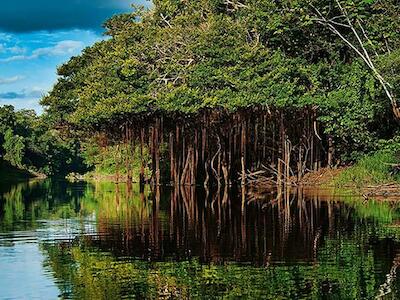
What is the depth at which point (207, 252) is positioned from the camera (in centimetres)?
1256

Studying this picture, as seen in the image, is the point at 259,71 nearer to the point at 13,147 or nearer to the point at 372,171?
the point at 372,171

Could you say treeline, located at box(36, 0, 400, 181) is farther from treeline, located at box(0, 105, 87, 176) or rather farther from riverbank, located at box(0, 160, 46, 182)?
riverbank, located at box(0, 160, 46, 182)

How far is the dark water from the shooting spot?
9.54 metres

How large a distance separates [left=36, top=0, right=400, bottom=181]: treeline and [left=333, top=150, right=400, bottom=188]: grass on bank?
69 centimetres

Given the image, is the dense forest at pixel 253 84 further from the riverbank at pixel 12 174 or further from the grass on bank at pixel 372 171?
the riverbank at pixel 12 174

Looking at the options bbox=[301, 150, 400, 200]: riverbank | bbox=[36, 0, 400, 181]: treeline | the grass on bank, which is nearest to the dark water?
bbox=[301, 150, 400, 200]: riverbank

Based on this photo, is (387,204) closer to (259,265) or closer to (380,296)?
(259,265)

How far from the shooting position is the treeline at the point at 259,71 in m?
24.7

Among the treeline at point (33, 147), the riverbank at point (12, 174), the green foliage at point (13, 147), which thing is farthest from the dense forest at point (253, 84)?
the green foliage at point (13, 147)

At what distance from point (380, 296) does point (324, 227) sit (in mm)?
7034

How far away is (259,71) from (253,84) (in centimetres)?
71

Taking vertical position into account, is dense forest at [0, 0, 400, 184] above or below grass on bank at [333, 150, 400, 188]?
above

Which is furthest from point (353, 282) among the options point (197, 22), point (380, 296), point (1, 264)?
point (197, 22)

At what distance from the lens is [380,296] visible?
889cm
